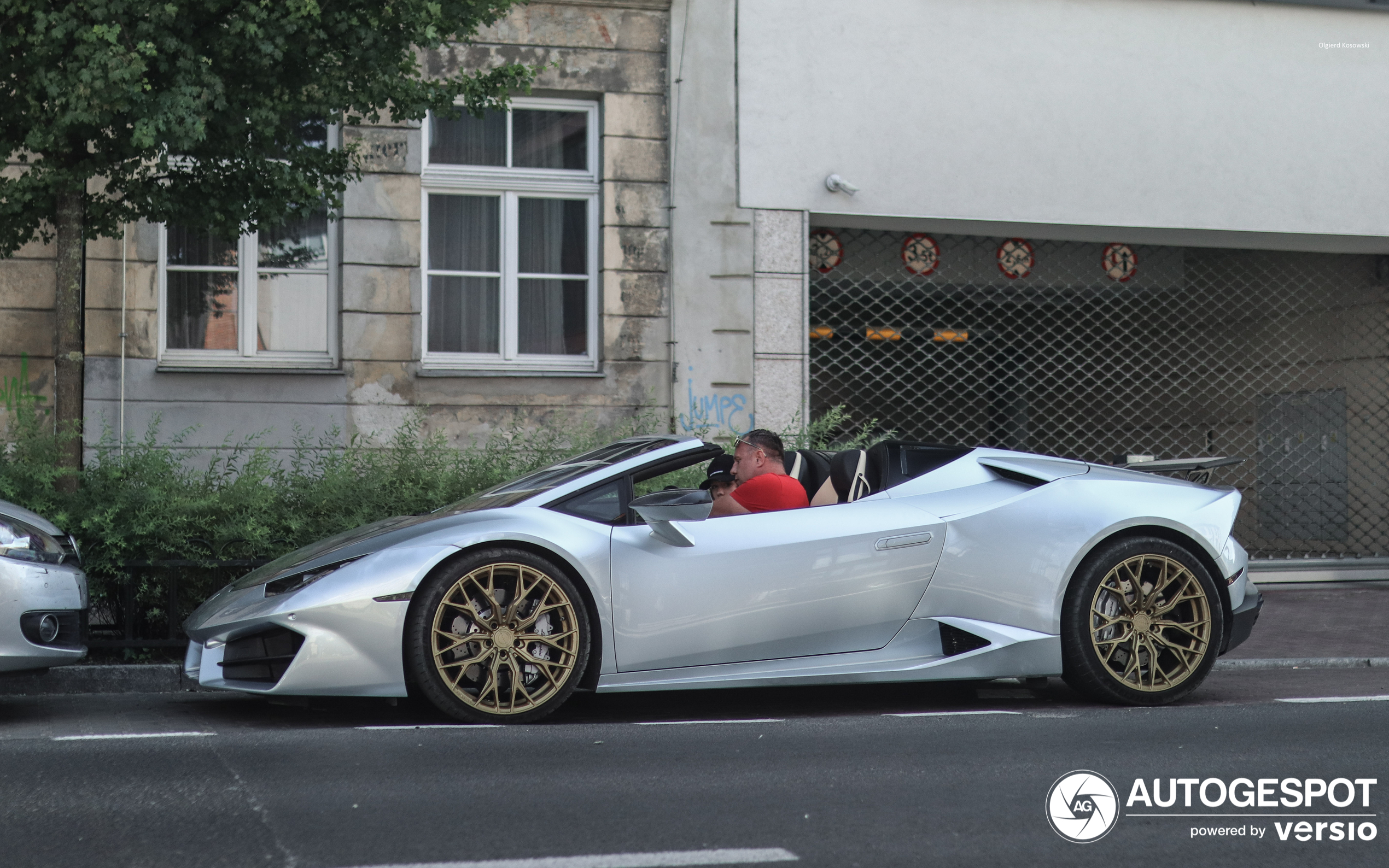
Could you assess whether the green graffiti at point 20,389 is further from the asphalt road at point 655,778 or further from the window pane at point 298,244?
the asphalt road at point 655,778

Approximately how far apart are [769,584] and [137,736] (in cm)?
261

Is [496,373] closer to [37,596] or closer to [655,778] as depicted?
[37,596]

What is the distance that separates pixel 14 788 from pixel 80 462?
526cm

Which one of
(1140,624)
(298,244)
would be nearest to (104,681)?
(1140,624)

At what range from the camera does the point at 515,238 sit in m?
12.7

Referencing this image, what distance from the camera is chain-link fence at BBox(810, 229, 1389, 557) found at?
13891mm

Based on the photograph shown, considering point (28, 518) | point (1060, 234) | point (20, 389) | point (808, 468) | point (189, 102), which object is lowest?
point (28, 518)

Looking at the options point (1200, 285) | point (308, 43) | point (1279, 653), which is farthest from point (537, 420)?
point (1200, 285)

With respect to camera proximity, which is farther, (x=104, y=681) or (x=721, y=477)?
(x=104, y=681)

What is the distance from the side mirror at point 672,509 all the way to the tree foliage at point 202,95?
12.0 feet

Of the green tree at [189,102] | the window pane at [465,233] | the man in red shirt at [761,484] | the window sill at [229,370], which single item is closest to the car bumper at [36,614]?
the green tree at [189,102]

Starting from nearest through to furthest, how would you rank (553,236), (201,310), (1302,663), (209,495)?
(209,495), (1302,663), (201,310), (553,236)

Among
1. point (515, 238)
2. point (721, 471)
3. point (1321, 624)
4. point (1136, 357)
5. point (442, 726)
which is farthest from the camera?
point (1136, 357)

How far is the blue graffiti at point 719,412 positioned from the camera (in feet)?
41.2
